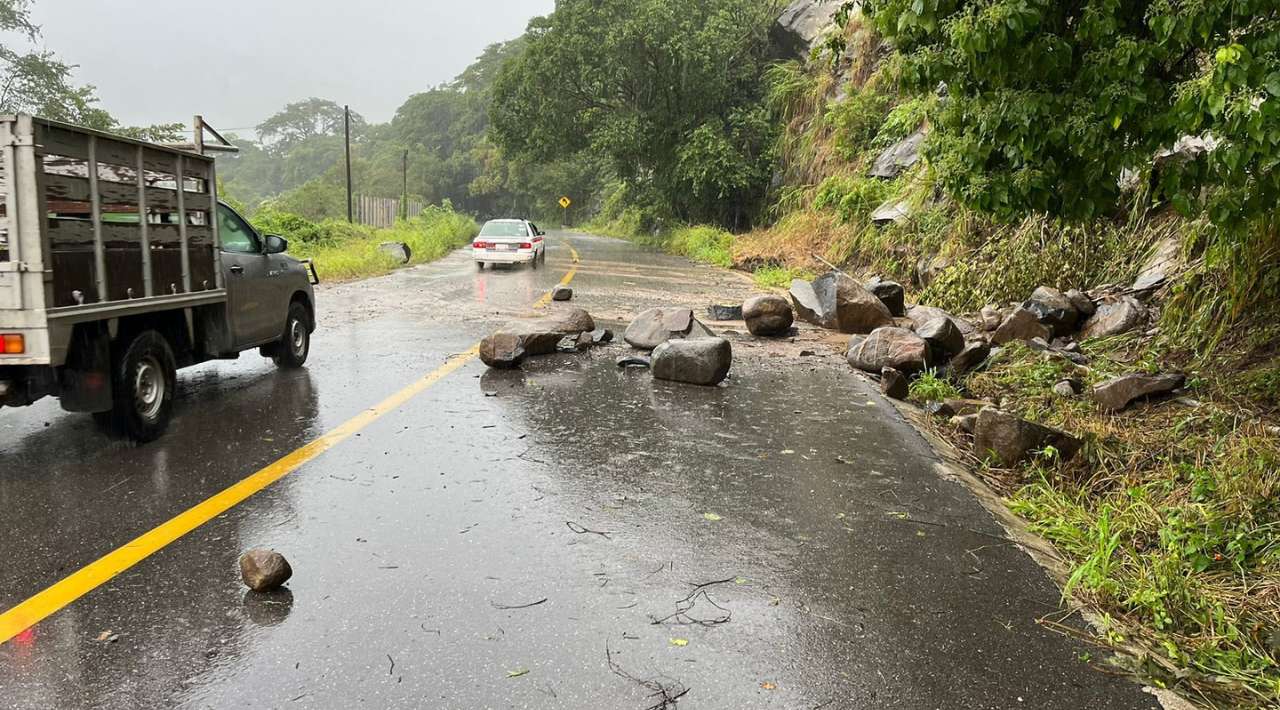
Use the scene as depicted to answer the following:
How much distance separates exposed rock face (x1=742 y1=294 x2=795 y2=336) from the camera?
1181 cm

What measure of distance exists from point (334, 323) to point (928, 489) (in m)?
9.11

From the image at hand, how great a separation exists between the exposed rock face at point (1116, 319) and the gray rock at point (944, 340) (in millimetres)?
1349

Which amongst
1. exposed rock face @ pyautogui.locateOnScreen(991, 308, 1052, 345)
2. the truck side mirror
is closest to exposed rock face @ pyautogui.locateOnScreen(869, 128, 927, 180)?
exposed rock face @ pyautogui.locateOnScreen(991, 308, 1052, 345)

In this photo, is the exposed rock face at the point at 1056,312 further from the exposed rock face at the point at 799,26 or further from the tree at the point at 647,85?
the tree at the point at 647,85

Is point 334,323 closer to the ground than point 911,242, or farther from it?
closer to the ground

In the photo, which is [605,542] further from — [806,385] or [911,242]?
[911,242]

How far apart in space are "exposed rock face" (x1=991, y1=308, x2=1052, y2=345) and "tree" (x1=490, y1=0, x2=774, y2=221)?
2491 centimetres

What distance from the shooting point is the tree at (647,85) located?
33906 mm

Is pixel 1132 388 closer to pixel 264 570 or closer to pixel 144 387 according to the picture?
pixel 264 570

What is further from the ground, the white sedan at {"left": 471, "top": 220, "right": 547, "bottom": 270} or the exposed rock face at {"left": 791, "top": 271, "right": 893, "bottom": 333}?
the white sedan at {"left": 471, "top": 220, "right": 547, "bottom": 270}

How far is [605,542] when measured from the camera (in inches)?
169

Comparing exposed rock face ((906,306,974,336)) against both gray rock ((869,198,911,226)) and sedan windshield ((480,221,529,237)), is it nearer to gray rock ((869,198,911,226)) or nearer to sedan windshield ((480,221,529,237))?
gray rock ((869,198,911,226))

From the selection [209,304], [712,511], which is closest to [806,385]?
[712,511]

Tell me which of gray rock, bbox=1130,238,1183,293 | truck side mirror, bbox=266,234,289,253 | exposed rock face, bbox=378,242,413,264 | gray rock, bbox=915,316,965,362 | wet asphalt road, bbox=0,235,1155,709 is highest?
exposed rock face, bbox=378,242,413,264
